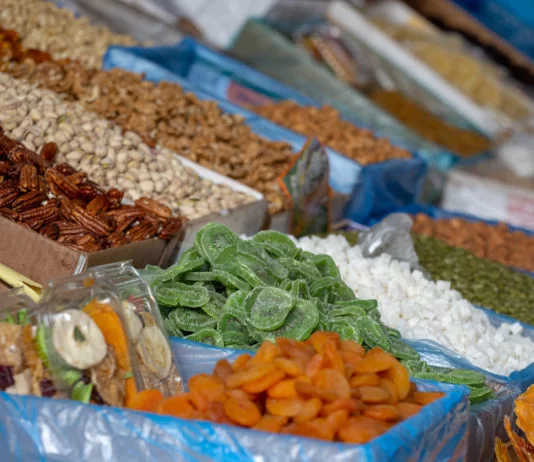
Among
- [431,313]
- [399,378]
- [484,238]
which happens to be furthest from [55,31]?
[399,378]

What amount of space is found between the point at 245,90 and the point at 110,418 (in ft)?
9.98

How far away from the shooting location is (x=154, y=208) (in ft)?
7.06

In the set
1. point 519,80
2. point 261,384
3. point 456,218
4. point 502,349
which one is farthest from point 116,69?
point 519,80

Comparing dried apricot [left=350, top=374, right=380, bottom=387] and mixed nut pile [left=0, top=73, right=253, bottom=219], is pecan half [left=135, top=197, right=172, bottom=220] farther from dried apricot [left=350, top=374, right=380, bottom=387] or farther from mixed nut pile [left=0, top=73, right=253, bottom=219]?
dried apricot [left=350, top=374, right=380, bottom=387]

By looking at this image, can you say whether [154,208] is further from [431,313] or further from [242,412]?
[242,412]

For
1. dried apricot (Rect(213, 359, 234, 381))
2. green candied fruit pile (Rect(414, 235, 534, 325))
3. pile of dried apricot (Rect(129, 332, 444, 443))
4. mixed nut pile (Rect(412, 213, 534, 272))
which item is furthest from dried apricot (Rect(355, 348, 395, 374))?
mixed nut pile (Rect(412, 213, 534, 272))

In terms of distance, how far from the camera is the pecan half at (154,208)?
2139 millimetres

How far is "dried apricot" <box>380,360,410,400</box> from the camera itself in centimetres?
129

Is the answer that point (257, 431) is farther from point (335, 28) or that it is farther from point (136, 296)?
point (335, 28)

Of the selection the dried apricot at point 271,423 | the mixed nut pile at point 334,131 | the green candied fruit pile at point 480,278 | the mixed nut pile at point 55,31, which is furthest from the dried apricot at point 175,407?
the mixed nut pile at point 55,31

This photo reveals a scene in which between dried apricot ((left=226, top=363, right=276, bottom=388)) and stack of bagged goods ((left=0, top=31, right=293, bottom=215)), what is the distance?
4.45 feet

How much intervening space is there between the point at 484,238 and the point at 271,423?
97.3 inches

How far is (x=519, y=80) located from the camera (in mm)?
6430

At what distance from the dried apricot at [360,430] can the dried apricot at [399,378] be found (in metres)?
0.15
